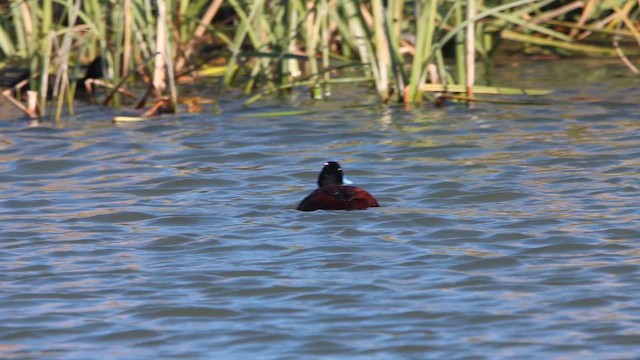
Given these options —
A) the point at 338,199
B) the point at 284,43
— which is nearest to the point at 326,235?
the point at 338,199

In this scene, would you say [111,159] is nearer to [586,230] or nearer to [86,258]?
[86,258]

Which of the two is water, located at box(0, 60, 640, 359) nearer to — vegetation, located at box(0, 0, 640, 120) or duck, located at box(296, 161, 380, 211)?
duck, located at box(296, 161, 380, 211)

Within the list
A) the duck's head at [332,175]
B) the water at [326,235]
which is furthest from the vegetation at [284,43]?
Result: the duck's head at [332,175]

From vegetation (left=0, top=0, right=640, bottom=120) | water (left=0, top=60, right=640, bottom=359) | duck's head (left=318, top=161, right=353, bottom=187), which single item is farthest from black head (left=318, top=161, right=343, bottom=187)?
vegetation (left=0, top=0, right=640, bottom=120)

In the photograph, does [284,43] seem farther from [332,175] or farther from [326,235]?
[326,235]

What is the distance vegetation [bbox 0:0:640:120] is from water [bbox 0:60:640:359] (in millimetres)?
307

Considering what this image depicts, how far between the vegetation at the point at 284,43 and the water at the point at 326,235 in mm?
307

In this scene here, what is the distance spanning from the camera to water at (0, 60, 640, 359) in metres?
4.81

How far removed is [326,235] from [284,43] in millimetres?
3820

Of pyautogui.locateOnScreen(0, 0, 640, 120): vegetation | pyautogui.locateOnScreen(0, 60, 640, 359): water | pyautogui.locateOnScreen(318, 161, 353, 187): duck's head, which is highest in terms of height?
pyautogui.locateOnScreen(0, 0, 640, 120): vegetation

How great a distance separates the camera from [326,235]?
20.9 feet

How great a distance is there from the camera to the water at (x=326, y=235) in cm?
481

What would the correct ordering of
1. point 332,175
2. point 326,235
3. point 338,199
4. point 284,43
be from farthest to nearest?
point 284,43 < point 332,175 < point 338,199 < point 326,235

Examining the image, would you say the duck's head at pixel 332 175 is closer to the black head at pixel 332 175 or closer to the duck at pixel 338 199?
the black head at pixel 332 175
